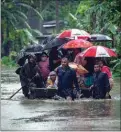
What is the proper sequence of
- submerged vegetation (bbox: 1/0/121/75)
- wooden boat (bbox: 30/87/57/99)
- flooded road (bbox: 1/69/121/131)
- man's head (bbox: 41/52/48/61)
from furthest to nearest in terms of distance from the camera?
submerged vegetation (bbox: 1/0/121/75)
man's head (bbox: 41/52/48/61)
wooden boat (bbox: 30/87/57/99)
flooded road (bbox: 1/69/121/131)

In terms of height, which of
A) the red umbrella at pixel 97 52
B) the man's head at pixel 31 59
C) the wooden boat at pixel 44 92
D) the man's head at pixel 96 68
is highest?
the red umbrella at pixel 97 52

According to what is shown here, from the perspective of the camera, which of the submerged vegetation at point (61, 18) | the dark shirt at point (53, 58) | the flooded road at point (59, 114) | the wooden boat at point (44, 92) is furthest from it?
the submerged vegetation at point (61, 18)

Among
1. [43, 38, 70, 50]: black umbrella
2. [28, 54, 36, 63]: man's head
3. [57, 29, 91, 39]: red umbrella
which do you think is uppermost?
[57, 29, 91, 39]: red umbrella

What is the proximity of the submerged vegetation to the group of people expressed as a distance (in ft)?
10.8

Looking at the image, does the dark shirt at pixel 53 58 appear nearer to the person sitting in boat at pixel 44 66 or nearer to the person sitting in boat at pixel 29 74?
the person sitting in boat at pixel 44 66

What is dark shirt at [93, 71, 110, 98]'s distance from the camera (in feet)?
49.8

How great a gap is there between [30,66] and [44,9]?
139 ft

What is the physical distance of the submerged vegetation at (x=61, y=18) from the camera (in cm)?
1979

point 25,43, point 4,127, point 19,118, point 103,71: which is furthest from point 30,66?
point 25,43

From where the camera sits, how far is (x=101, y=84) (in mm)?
15242

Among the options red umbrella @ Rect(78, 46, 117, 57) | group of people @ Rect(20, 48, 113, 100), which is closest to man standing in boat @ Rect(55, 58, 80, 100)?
group of people @ Rect(20, 48, 113, 100)

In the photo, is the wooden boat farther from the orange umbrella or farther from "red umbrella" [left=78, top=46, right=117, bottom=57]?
"red umbrella" [left=78, top=46, right=117, bottom=57]

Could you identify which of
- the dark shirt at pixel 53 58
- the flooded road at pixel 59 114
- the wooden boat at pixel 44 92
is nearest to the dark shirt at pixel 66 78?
the wooden boat at pixel 44 92

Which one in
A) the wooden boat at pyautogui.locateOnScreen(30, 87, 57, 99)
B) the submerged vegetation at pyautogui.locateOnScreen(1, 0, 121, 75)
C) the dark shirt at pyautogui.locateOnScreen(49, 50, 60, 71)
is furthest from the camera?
the submerged vegetation at pyautogui.locateOnScreen(1, 0, 121, 75)
